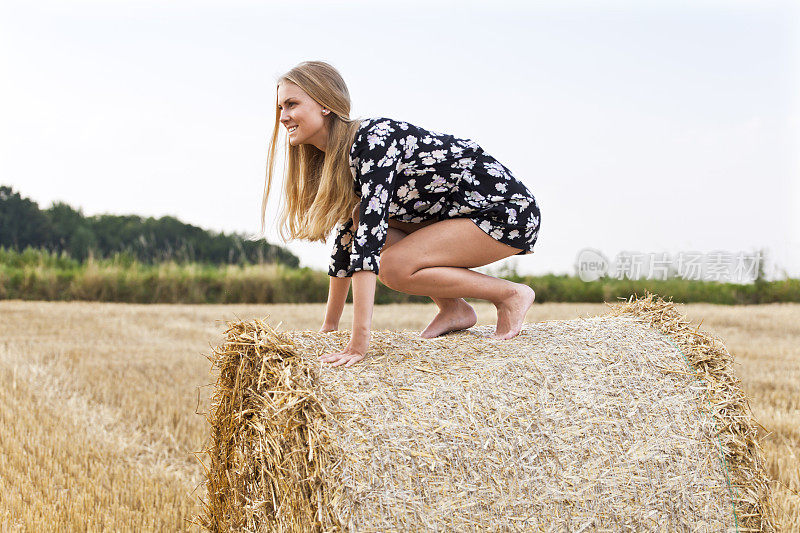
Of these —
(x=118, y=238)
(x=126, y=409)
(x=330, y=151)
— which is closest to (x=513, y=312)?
(x=330, y=151)

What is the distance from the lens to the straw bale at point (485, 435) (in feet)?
7.25

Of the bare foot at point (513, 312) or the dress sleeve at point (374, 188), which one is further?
the bare foot at point (513, 312)

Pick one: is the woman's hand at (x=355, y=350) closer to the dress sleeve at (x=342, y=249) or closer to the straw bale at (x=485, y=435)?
the straw bale at (x=485, y=435)

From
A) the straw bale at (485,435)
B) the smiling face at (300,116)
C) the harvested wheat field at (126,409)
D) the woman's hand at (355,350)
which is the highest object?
the smiling face at (300,116)

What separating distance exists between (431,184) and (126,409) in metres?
3.30

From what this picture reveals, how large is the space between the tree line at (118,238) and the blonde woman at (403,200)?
11.2 m

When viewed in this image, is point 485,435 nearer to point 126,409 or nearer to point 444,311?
point 444,311

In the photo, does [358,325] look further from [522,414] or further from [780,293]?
[780,293]

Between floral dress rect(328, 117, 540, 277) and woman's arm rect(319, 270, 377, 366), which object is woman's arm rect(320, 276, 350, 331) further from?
woman's arm rect(319, 270, 377, 366)

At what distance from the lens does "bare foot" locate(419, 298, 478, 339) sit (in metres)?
3.10

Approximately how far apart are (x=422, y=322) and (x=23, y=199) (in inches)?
A: 429

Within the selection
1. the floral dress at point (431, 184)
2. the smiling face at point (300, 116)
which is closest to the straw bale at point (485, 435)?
the floral dress at point (431, 184)

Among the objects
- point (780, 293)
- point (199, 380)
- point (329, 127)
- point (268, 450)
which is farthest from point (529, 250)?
point (780, 293)

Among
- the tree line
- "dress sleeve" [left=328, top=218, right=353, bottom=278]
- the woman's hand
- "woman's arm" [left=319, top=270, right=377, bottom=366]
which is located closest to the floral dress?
"dress sleeve" [left=328, top=218, right=353, bottom=278]
